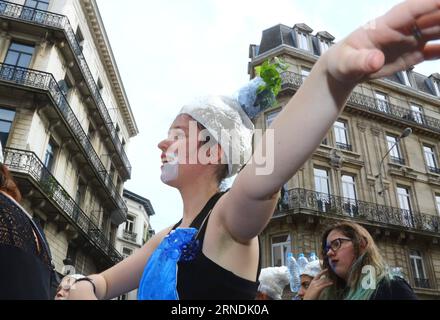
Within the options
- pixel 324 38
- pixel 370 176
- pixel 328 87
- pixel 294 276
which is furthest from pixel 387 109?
pixel 328 87

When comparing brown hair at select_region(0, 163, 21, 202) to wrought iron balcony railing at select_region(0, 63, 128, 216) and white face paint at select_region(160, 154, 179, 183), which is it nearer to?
white face paint at select_region(160, 154, 179, 183)

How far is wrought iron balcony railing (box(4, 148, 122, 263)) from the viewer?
13.1 m

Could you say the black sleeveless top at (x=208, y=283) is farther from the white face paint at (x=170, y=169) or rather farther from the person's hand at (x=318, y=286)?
the person's hand at (x=318, y=286)

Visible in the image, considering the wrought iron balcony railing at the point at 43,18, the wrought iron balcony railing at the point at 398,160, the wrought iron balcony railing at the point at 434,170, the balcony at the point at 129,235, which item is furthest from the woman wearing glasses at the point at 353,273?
the balcony at the point at 129,235

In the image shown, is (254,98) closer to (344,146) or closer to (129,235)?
(344,146)

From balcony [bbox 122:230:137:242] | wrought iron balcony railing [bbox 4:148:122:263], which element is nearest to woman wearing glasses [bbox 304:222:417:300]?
wrought iron balcony railing [bbox 4:148:122:263]

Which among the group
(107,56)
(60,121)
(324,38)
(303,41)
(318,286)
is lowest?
(318,286)

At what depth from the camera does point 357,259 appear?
2.40 meters

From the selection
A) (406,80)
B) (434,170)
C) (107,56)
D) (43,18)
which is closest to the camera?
(43,18)

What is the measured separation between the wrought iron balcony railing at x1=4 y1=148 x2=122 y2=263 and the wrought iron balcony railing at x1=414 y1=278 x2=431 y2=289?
15.7m

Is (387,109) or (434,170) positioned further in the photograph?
(387,109)

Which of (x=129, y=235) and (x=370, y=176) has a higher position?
(x=129, y=235)

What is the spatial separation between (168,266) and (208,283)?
203 millimetres
